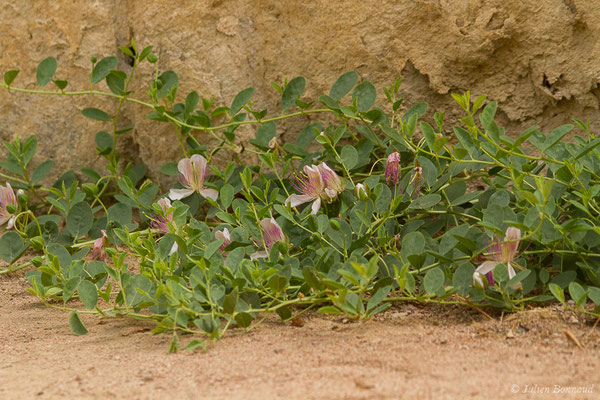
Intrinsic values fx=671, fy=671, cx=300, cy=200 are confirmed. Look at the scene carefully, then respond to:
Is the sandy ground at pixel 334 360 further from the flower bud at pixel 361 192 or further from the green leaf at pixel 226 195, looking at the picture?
the green leaf at pixel 226 195

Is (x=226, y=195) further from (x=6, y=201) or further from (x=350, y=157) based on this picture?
(x=6, y=201)

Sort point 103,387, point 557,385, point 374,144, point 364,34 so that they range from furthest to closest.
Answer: point 364,34 → point 374,144 → point 103,387 → point 557,385

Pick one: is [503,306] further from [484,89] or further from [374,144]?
[484,89]

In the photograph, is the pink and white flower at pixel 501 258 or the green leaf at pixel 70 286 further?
the green leaf at pixel 70 286

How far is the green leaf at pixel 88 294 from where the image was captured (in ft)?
6.11

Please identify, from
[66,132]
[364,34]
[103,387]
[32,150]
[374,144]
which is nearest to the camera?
[103,387]

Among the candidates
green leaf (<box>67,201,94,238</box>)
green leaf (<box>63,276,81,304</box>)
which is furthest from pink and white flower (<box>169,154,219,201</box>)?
green leaf (<box>63,276,81,304</box>)

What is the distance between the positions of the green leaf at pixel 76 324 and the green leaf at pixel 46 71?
45.7 inches

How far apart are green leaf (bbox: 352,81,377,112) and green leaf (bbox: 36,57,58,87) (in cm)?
118

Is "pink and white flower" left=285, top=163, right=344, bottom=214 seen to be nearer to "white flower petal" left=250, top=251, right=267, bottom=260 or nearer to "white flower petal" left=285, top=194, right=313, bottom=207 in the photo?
"white flower petal" left=285, top=194, right=313, bottom=207

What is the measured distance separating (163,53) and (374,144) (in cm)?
100

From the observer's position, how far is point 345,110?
2.29 m

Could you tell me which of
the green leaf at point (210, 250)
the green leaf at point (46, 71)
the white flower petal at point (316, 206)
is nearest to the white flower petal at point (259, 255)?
the green leaf at point (210, 250)

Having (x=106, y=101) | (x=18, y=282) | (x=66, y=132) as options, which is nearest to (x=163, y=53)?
(x=106, y=101)
